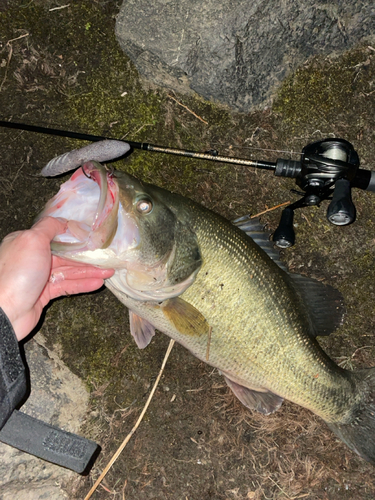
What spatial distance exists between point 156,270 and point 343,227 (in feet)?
5.79

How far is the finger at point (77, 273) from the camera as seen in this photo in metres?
2.69

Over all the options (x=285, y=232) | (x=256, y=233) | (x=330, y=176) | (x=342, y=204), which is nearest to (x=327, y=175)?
(x=330, y=176)

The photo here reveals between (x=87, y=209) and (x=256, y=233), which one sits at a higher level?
(x=87, y=209)

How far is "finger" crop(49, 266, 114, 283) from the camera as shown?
2.69 m

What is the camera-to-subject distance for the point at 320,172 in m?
2.88

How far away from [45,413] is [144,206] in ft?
6.52

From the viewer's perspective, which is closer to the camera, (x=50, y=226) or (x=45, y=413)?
(x=50, y=226)

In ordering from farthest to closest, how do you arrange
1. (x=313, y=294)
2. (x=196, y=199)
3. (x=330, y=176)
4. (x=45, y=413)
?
(x=196, y=199) < (x=45, y=413) < (x=313, y=294) < (x=330, y=176)

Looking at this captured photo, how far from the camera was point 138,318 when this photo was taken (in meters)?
3.20

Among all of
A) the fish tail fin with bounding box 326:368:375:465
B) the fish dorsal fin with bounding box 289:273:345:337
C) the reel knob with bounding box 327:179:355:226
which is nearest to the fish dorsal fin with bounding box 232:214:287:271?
the fish dorsal fin with bounding box 289:273:345:337

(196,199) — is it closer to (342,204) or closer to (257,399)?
(342,204)

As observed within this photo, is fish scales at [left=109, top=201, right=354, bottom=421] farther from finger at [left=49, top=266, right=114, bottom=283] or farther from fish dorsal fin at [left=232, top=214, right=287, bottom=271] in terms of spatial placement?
finger at [left=49, top=266, right=114, bottom=283]

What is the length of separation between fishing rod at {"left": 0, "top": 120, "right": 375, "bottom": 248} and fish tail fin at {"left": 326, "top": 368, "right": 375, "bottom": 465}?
115cm

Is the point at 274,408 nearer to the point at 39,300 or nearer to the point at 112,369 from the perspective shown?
the point at 112,369
